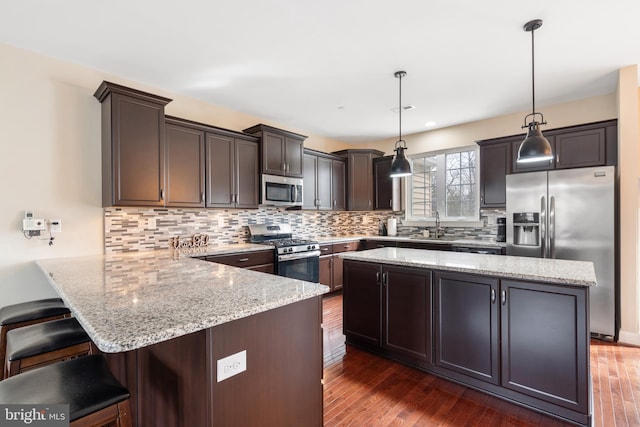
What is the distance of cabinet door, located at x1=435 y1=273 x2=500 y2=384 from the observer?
2.11 m

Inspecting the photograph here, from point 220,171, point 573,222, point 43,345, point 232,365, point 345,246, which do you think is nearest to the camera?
point 232,365

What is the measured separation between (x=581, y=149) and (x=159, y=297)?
14.3ft

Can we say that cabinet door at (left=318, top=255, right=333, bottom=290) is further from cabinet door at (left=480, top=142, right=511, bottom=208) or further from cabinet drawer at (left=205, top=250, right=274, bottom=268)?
cabinet door at (left=480, top=142, right=511, bottom=208)

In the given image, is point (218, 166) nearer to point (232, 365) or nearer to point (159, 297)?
point (159, 297)

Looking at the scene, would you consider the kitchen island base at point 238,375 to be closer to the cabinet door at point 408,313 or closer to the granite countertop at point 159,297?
the granite countertop at point 159,297

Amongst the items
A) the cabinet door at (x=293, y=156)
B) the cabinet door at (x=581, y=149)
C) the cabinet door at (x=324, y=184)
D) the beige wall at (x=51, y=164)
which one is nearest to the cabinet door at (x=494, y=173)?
the cabinet door at (x=581, y=149)

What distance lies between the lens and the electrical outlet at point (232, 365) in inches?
44.1

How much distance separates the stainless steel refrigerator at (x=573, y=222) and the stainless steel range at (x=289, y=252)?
97.4 inches

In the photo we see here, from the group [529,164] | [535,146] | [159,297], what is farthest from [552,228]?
[159,297]

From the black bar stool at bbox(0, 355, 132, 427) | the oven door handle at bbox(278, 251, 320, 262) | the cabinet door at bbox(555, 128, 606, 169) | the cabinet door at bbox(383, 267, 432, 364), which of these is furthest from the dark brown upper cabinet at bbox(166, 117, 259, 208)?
the cabinet door at bbox(555, 128, 606, 169)

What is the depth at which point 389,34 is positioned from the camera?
96.6 inches

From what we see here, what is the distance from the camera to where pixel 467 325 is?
87.3 inches

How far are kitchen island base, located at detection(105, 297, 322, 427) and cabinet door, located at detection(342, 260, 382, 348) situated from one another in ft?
4.24

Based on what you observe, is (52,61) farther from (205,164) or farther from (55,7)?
(205,164)
